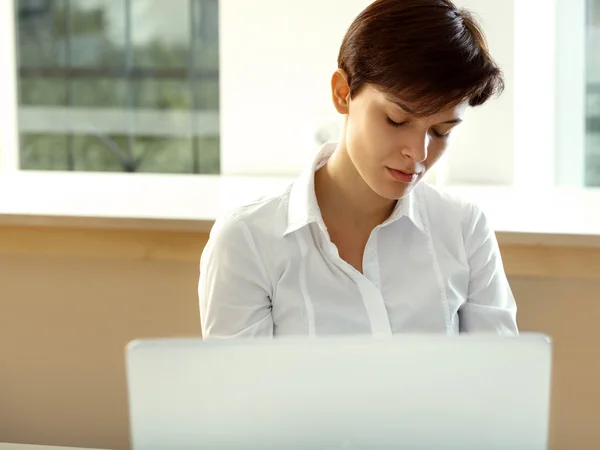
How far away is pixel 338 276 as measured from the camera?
1545mm

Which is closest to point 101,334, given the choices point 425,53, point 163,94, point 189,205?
point 189,205

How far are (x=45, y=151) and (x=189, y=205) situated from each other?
2.56 feet

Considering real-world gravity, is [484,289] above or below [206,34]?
below

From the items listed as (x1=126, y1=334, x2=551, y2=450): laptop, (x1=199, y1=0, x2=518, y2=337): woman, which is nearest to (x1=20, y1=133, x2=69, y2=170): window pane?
(x1=199, y1=0, x2=518, y2=337): woman

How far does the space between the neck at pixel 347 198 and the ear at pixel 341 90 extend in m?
0.08

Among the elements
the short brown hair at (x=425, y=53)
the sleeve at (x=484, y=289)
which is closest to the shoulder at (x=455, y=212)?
the sleeve at (x=484, y=289)

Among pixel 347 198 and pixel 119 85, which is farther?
pixel 119 85

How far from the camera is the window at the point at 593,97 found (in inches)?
88.0

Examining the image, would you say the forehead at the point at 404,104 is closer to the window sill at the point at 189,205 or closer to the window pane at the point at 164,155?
the window sill at the point at 189,205

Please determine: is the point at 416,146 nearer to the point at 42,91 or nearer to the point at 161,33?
the point at 161,33

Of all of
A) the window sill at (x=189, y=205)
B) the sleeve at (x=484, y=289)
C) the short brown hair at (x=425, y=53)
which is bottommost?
the sleeve at (x=484, y=289)

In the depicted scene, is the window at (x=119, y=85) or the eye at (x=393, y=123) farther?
the window at (x=119, y=85)

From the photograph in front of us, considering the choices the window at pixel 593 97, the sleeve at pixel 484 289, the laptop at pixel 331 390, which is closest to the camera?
the laptop at pixel 331 390

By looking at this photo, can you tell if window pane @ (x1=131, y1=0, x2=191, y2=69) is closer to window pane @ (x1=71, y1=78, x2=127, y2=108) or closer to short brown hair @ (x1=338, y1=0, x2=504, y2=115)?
window pane @ (x1=71, y1=78, x2=127, y2=108)
